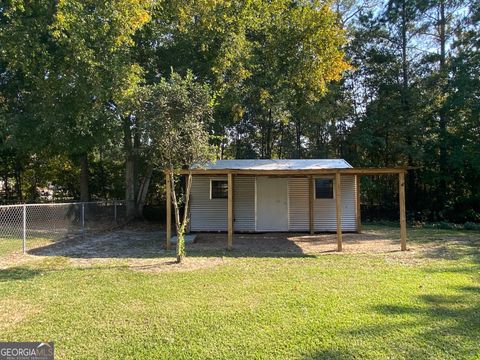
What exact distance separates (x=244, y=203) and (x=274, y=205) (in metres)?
1.00

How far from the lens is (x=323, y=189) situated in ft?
41.6

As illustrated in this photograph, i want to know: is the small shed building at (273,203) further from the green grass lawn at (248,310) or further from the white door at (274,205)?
the green grass lawn at (248,310)

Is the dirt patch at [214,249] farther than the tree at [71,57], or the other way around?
the tree at [71,57]

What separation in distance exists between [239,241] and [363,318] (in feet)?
21.4

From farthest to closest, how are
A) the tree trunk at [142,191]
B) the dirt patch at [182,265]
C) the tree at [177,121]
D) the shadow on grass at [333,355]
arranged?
the tree trunk at [142,191]
the tree at [177,121]
the dirt patch at [182,265]
the shadow on grass at [333,355]

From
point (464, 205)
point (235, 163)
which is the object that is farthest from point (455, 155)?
point (235, 163)

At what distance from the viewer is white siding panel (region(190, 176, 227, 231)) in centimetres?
1253

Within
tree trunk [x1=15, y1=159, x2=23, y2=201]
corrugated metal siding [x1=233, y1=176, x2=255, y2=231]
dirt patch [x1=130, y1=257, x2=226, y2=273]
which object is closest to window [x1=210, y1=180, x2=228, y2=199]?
corrugated metal siding [x1=233, y1=176, x2=255, y2=231]

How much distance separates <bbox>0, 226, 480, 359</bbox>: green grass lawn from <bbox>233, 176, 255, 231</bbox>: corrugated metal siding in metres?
5.35

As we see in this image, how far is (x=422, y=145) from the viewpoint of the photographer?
59.3 feet

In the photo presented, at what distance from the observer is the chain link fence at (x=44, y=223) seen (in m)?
8.62

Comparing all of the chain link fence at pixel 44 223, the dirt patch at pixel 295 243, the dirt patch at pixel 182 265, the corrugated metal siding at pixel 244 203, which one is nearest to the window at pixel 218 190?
the corrugated metal siding at pixel 244 203

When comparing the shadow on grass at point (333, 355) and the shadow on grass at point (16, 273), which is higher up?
the shadow on grass at point (16, 273)

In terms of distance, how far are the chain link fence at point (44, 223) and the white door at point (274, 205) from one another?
566 centimetres
